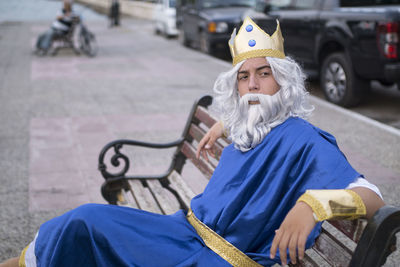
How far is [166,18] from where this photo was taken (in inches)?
787

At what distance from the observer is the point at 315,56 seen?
27.1 feet

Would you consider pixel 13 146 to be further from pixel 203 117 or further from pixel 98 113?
pixel 203 117

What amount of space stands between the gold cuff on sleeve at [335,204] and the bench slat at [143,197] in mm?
1590

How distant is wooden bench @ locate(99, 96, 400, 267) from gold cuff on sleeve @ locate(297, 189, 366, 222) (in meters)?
0.07

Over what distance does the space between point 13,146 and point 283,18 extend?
5.04 m

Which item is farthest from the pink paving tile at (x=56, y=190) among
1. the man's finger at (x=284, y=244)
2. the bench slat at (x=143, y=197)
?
the man's finger at (x=284, y=244)

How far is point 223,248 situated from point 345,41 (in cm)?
571

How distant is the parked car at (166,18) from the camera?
64.6ft

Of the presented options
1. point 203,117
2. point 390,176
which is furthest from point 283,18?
point 203,117

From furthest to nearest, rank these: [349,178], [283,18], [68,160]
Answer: [283,18] < [68,160] < [349,178]

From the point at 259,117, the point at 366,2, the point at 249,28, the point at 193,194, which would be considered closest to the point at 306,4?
the point at 366,2

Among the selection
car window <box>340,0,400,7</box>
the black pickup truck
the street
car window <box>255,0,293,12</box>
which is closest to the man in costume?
the street

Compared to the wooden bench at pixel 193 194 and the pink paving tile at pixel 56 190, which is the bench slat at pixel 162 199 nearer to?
the wooden bench at pixel 193 194

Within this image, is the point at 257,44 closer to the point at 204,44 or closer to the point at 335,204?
the point at 335,204
